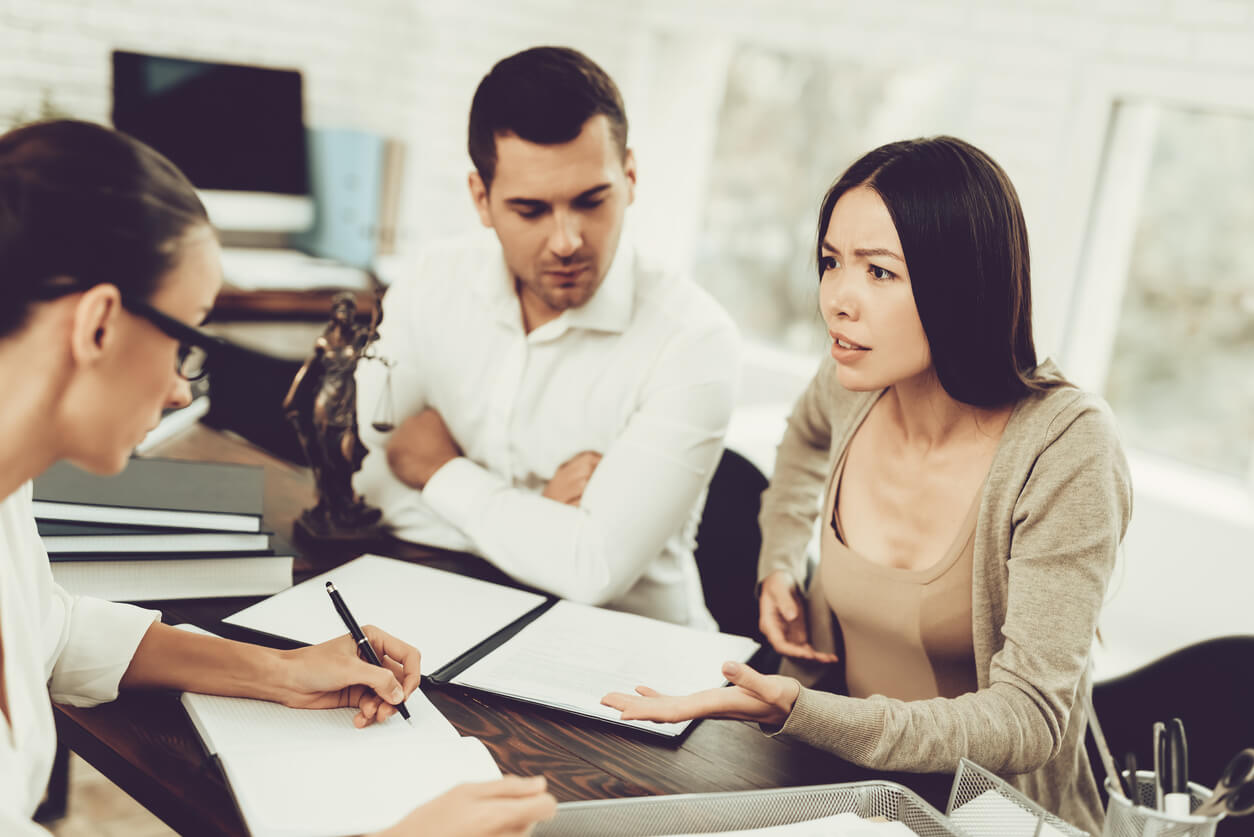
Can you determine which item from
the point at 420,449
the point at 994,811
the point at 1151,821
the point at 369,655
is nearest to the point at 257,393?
the point at 420,449

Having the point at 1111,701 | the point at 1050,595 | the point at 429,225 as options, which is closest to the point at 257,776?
the point at 1050,595

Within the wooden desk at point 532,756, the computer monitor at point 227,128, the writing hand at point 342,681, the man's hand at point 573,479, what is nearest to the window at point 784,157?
the computer monitor at point 227,128

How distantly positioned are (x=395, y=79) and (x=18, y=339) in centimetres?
408

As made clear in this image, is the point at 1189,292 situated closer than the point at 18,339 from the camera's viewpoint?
No

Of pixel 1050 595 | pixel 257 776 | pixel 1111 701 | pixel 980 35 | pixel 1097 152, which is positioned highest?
pixel 980 35

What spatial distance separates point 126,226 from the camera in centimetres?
80

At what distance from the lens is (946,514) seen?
142cm

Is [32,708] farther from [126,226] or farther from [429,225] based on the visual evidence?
[429,225]

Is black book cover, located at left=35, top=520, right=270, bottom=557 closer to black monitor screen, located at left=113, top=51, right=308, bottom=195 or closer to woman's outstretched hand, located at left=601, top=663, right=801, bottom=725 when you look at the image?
woman's outstretched hand, located at left=601, top=663, right=801, bottom=725

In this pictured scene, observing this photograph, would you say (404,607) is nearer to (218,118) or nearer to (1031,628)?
(1031,628)

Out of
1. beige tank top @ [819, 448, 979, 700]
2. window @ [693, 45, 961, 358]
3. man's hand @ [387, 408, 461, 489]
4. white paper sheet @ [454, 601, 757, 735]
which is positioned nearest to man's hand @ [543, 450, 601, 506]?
man's hand @ [387, 408, 461, 489]

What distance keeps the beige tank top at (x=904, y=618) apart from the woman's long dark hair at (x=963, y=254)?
0.63 ft

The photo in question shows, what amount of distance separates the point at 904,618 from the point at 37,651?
1026mm

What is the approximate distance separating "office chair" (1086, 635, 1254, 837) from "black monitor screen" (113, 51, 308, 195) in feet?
11.0
